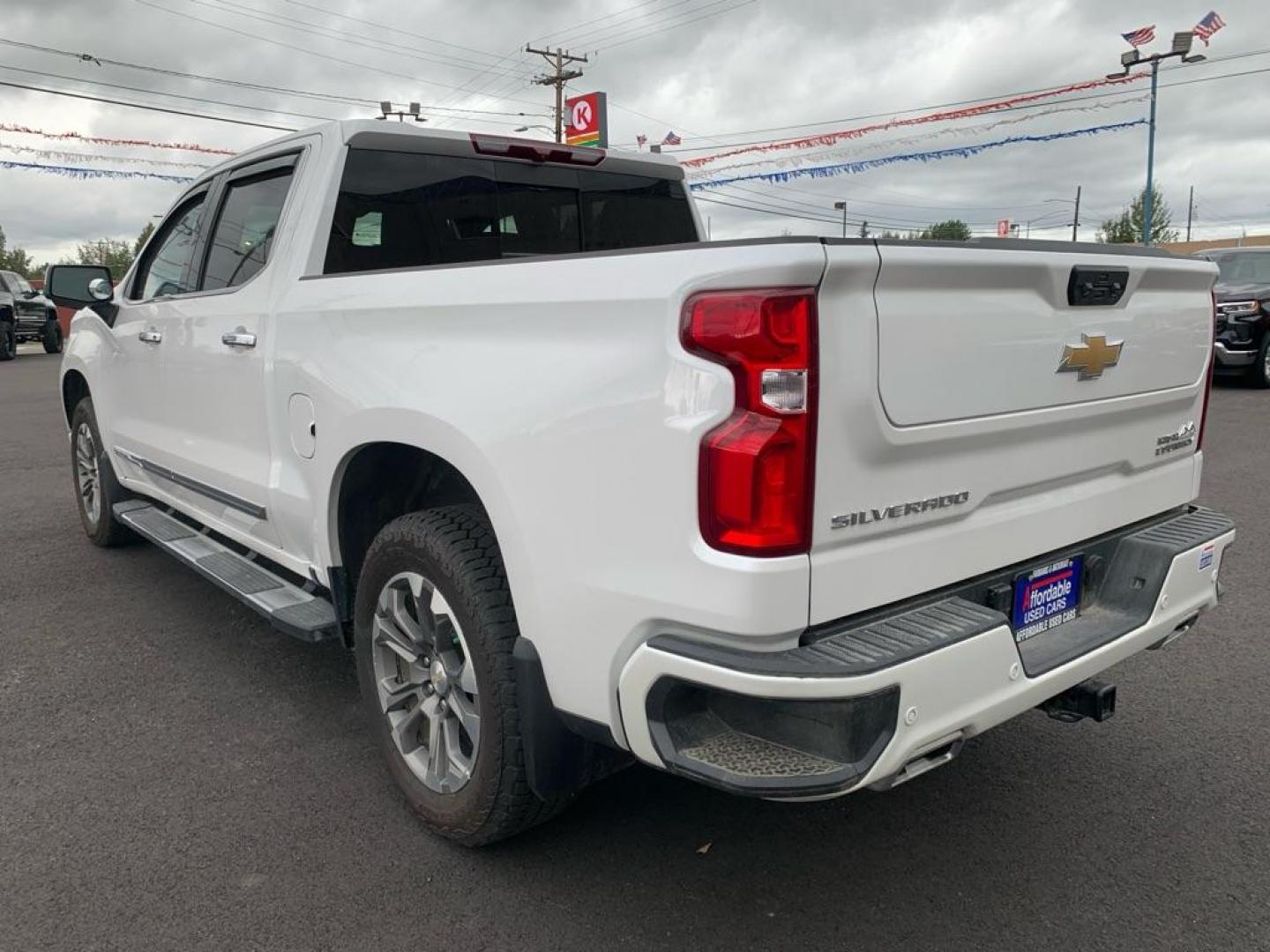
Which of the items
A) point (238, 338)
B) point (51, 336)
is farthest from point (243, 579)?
point (51, 336)

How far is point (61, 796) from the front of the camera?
3055 mm

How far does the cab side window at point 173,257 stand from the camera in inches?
173

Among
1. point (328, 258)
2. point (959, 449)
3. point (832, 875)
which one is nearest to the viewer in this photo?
point (959, 449)

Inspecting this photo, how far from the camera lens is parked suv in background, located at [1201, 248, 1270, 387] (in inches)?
504

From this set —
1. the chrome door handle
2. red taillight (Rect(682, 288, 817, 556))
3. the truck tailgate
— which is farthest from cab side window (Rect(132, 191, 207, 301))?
the truck tailgate

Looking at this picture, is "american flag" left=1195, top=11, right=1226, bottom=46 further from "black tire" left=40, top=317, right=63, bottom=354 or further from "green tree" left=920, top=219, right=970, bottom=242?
"black tire" left=40, top=317, right=63, bottom=354

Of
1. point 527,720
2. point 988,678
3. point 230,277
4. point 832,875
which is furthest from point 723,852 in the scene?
point 230,277

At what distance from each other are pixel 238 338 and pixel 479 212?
3.27 feet

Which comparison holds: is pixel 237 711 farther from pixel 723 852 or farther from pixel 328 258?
pixel 723 852

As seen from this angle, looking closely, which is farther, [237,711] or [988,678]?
[237,711]

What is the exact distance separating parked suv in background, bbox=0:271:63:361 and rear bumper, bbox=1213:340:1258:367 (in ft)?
75.3

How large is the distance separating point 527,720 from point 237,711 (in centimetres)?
182

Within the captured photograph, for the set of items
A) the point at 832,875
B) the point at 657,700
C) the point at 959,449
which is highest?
the point at 959,449

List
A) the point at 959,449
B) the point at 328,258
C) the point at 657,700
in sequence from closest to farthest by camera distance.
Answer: the point at 657,700, the point at 959,449, the point at 328,258
